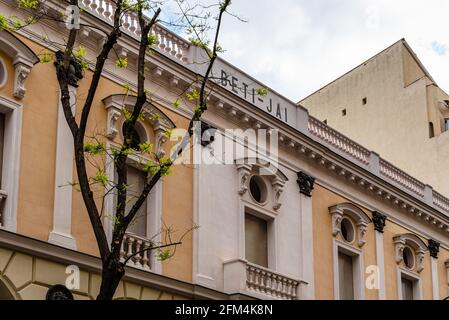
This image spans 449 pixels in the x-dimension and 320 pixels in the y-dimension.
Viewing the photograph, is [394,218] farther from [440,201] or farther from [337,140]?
[440,201]

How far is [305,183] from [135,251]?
7.07 m

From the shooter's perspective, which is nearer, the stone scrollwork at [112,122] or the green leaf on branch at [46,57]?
the green leaf on branch at [46,57]

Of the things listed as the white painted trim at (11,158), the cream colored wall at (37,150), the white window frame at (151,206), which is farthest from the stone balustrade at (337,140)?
the white painted trim at (11,158)

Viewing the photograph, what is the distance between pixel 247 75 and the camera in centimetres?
2533

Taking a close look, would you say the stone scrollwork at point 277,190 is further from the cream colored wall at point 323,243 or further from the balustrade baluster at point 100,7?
the balustrade baluster at point 100,7

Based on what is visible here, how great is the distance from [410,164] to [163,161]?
2457 cm

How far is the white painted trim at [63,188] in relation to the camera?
19141mm

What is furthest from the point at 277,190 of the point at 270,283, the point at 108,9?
the point at 108,9

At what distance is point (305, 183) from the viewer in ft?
85.9

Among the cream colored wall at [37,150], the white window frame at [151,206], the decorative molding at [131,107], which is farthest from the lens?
the decorative molding at [131,107]

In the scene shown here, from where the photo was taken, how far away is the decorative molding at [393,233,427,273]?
29.3 m

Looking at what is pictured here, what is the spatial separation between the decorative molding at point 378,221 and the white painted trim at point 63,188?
1149cm
